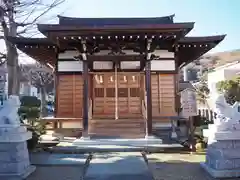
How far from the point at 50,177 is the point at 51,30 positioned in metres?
4.62

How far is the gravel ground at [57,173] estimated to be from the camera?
17.2 ft

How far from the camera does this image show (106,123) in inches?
Result: 403

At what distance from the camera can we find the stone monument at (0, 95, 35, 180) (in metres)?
Result: 5.20

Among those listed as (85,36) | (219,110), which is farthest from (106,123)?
(219,110)

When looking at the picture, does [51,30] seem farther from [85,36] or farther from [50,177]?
[50,177]

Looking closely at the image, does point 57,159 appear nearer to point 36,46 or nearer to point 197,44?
point 36,46

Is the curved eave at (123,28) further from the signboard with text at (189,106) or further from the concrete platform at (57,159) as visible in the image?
the concrete platform at (57,159)

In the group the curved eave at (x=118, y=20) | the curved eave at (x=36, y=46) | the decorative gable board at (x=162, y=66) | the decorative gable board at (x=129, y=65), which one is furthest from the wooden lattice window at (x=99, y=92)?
the curved eave at (x=118, y=20)

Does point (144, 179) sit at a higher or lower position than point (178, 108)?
lower

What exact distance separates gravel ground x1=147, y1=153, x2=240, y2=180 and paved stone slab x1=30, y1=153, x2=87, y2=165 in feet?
5.94

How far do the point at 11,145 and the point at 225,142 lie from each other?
4173 mm

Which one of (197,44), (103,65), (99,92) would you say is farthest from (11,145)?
(197,44)

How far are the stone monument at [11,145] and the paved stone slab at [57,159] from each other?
1.11 m

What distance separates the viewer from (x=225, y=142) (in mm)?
5160
